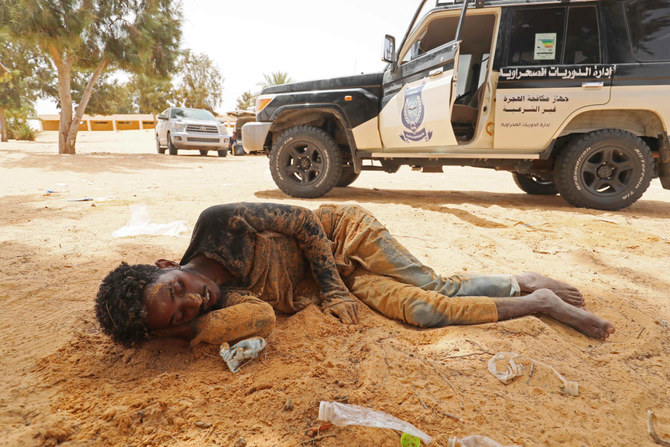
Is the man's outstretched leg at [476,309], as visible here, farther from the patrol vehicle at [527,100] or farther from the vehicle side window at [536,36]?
the vehicle side window at [536,36]

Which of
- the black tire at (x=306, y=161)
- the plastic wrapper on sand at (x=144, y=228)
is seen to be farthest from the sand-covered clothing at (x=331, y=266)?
the black tire at (x=306, y=161)

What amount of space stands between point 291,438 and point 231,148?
63.4ft

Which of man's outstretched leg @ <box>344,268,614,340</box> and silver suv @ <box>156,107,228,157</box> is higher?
silver suv @ <box>156,107,228,157</box>

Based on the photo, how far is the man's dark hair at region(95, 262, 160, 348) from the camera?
173 centimetres

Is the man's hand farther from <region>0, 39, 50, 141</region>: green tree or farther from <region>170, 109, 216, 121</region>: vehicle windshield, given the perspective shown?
<region>0, 39, 50, 141</region>: green tree

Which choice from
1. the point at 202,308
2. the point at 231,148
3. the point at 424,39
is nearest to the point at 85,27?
the point at 231,148

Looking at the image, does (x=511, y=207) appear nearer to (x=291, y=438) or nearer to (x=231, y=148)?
(x=291, y=438)

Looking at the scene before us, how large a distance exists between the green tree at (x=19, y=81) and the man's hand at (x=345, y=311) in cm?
2368

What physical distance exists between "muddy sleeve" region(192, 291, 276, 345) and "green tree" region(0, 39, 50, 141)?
2354 centimetres

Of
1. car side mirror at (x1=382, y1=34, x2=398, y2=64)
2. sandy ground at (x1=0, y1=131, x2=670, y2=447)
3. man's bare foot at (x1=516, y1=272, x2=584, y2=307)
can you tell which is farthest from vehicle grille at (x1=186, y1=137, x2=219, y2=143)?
man's bare foot at (x1=516, y1=272, x2=584, y2=307)

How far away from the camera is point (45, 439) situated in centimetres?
131

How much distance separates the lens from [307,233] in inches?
88.2

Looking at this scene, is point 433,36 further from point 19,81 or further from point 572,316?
point 19,81

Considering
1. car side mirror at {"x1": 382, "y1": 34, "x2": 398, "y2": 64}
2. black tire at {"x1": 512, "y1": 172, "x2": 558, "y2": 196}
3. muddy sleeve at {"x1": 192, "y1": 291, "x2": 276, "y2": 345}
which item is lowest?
muddy sleeve at {"x1": 192, "y1": 291, "x2": 276, "y2": 345}
